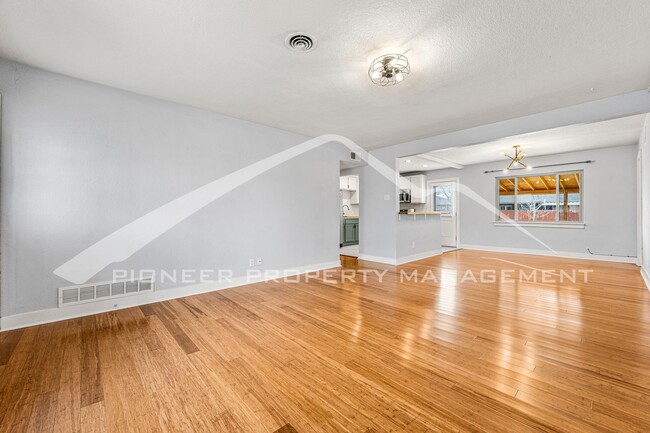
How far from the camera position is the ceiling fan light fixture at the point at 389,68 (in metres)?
2.35

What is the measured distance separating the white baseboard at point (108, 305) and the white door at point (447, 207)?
21.3 ft

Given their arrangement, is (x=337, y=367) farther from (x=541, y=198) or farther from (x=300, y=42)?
(x=541, y=198)

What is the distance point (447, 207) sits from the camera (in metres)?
8.64

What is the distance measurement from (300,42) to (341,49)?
14.2 inches

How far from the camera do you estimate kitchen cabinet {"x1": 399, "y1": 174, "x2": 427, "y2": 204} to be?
8.69 meters

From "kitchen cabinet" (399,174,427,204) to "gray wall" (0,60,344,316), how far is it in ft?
17.5

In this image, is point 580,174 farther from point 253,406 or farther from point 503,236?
point 253,406

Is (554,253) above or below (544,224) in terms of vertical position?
below

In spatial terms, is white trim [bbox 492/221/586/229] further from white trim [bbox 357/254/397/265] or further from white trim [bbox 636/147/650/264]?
white trim [bbox 357/254/397/265]

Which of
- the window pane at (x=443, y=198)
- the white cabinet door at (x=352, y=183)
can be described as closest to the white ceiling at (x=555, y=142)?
the window pane at (x=443, y=198)

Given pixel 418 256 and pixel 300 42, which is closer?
pixel 300 42

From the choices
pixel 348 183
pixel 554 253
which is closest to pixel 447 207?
pixel 554 253

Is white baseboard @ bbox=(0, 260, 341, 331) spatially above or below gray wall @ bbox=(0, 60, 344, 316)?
below

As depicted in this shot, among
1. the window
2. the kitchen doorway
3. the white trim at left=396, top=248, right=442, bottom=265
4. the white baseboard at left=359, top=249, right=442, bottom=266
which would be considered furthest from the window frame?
the kitchen doorway
